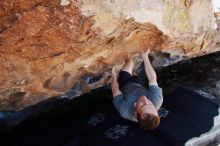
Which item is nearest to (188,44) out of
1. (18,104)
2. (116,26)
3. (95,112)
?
(116,26)

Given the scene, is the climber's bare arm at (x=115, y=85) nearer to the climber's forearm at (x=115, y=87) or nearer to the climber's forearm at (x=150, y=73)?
the climber's forearm at (x=115, y=87)

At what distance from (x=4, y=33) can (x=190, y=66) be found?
1.79m

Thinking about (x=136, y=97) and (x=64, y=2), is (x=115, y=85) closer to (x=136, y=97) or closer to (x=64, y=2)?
(x=136, y=97)

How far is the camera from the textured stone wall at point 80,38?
5.19ft

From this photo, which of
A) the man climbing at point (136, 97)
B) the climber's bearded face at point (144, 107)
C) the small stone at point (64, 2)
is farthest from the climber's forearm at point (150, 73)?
the small stone at point (64, 2)

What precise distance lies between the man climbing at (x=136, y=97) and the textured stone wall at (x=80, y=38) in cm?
8

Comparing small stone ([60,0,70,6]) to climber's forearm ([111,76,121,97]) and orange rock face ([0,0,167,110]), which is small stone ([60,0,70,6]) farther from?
climber's forearm ([111,76,121,97])

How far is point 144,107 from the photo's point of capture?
6.23ft

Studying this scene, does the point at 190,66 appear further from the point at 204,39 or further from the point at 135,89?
the point at 135,89

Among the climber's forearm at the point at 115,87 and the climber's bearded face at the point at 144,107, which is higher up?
the climber's forearm at the point at 115,87

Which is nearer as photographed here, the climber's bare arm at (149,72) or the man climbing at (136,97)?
the man climbing at (136,97)

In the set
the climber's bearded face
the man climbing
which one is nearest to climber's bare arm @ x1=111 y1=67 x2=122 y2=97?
the man climbing

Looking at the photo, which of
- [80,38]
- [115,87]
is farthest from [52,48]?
[115,87]

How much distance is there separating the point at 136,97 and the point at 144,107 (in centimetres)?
13
